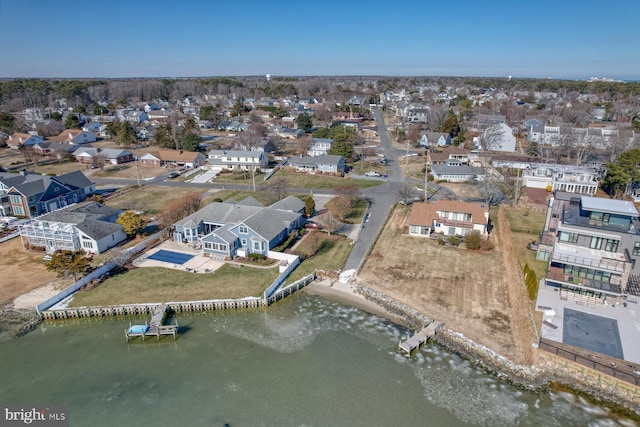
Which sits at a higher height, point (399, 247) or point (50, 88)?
point (50, 88)

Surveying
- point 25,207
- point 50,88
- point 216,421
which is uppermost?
point 50,88

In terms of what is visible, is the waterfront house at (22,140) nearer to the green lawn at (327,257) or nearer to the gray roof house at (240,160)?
the gray roof house at (240,160)

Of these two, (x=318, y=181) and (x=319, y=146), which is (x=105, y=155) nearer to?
(x=319, y=146)

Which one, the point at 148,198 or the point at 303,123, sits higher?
the point at 303,123

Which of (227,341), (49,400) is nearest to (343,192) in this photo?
(227,341)

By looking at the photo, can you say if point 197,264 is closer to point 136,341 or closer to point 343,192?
point 136,341

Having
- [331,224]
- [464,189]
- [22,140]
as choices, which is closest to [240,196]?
[331,224]

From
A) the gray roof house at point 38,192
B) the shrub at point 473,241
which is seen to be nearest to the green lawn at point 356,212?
the shrub at point 473,241

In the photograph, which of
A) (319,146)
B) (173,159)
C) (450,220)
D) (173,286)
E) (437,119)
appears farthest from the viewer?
(437,119)
